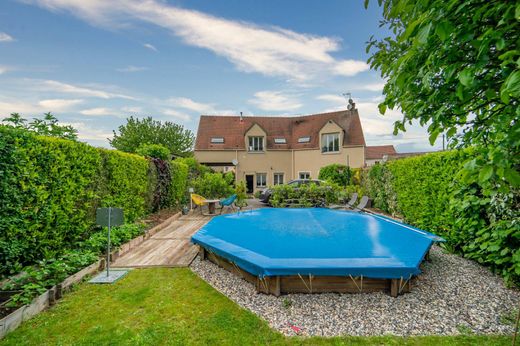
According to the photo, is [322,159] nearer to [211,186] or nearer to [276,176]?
[276,176]

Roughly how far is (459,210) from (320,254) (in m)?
3.30

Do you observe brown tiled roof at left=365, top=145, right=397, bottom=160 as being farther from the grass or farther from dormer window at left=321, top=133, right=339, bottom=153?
the grass

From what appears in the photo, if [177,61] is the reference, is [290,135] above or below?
below

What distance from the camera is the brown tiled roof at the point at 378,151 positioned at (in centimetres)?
4550

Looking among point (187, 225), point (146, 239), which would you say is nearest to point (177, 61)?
point (187, 225)

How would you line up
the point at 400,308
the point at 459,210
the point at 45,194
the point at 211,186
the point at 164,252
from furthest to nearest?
the point at 211,186 → the point at 164,252 → the point at 459,210 → the point at 45,194 → the point at 400,308

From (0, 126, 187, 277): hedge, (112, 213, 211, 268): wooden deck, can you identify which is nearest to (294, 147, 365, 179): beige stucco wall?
(112, 213, 211, 268): wooden deck

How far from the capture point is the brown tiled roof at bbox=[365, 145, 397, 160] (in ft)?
149

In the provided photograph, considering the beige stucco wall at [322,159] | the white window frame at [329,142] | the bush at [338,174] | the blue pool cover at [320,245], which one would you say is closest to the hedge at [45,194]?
the blue pool cover at [320,245]

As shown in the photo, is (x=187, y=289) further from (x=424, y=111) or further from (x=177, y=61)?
(x=177, y=61)

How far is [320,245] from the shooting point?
4.81 m

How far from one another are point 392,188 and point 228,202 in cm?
755

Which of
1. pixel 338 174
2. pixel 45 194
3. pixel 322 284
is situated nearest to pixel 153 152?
pixel 45 194

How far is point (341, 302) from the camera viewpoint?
3.76 metres
